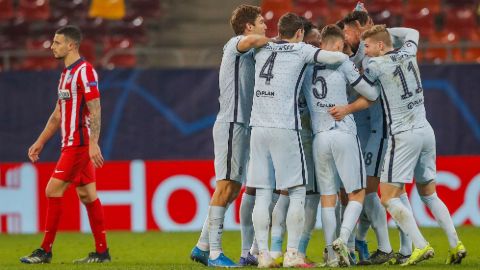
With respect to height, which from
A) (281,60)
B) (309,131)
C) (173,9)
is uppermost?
(173,9)

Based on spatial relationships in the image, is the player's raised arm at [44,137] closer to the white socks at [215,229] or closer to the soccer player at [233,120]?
the soccer player at [233,120]

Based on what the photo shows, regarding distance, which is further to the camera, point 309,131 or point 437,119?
point 437,119

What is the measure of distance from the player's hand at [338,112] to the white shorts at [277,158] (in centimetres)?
39

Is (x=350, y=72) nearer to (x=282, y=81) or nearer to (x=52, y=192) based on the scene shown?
(x=282, y=81)

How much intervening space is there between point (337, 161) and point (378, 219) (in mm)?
945

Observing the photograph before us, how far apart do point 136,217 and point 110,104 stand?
1639 mm

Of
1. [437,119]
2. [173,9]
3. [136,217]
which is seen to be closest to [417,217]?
[437,119]

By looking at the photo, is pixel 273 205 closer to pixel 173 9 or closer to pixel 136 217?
pixel 136 217

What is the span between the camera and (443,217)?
950 cm

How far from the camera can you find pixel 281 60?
906cm

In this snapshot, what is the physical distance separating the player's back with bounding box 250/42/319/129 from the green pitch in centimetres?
145

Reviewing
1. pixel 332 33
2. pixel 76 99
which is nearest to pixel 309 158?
pixel 332 33

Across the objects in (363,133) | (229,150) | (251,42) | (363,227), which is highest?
(251,42)

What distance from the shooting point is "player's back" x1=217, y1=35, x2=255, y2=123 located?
9352mm
